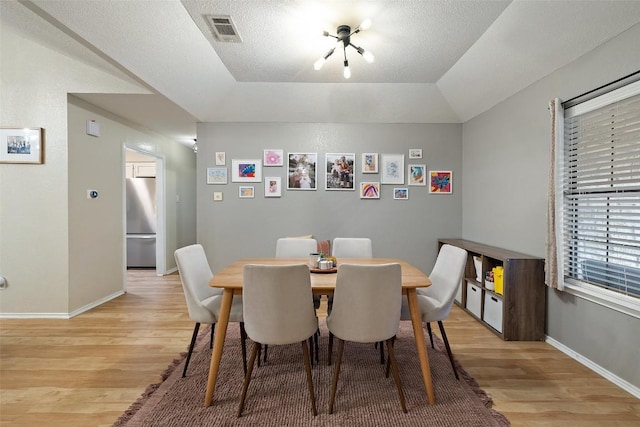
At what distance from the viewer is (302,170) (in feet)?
13.4

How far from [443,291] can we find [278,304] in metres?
1.25

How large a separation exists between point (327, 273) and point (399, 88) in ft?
8.78

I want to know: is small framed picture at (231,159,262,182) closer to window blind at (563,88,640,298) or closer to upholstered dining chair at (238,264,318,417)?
upholstered dining chair at (238,264,318,417)

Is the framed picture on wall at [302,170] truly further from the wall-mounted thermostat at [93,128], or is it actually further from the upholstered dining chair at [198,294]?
the wall-mounted thermostat at [93,128]

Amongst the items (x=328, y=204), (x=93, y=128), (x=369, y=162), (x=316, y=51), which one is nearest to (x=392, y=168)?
(x=369, y=162)

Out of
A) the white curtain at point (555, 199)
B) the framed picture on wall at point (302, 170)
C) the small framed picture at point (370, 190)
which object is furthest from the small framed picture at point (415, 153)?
the white curtain at point (555, 199)

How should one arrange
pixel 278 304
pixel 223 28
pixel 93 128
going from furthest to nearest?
1. pixel 93 128
2. pixel 223 28
3. pixel 278 304

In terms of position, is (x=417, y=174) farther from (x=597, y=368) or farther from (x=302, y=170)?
(x=597, y=368)

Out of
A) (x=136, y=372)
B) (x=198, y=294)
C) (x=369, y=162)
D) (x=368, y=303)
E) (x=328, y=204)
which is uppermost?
(x=369, y=162)

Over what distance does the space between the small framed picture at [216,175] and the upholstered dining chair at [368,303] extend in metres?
2.88

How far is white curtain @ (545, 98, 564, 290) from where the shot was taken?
2.45 m

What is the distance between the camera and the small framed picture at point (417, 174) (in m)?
4.11

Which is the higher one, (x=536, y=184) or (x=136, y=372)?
(x=536, y=184)

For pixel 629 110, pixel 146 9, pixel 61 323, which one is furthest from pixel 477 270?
pixel 61 323
